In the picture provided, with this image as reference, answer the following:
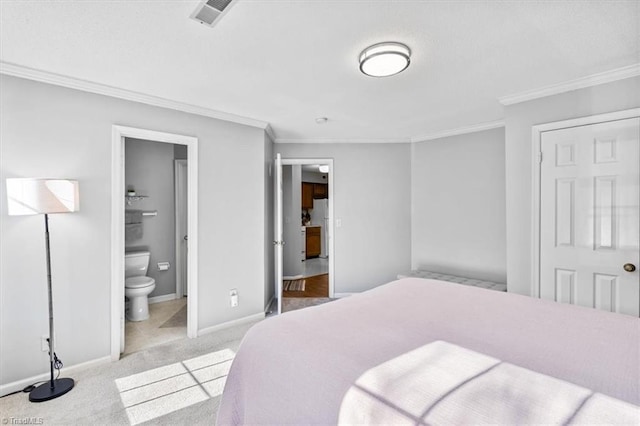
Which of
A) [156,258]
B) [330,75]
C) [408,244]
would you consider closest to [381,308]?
[330,75]

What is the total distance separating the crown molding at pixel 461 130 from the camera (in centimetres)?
355

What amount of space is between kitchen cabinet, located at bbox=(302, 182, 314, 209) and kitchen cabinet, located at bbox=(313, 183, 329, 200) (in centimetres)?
15

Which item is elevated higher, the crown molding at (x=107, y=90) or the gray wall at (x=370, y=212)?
the crown molding at (x=107, y=90)

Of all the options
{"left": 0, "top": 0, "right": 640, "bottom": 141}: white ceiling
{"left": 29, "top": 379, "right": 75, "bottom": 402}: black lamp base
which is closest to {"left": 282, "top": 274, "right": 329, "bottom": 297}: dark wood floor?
{"left": 29, "top": 379, "right": 75, "bottom": 402}: black lamp base

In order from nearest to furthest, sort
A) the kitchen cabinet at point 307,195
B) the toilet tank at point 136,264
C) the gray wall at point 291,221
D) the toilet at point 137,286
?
the toilet at point 137,286
the toilet tank at point 136,264
the gray wall at point 291,221
the kitchen cabinet at point 307,195

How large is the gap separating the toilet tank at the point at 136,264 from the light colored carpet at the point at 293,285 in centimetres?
209

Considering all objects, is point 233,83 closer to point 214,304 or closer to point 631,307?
point 214,304

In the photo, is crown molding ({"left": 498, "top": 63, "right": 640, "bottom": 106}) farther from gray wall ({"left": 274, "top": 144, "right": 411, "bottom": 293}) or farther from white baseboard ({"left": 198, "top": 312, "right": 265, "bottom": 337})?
white baseboard ({"left": 198, "top": 312, "right": 265, "bottom": 337})

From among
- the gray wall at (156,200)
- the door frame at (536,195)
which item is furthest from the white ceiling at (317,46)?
the gray wall at (156,200)

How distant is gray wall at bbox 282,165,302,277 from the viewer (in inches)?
223

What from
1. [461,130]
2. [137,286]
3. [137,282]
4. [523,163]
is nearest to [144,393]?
[137,286]

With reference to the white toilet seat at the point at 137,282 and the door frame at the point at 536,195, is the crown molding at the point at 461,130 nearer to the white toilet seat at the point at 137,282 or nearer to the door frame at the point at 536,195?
the door frame at the point at 536,195

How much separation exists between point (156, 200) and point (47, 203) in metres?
2.20

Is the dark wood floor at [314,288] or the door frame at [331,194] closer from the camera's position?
the door frame at [331,194]
